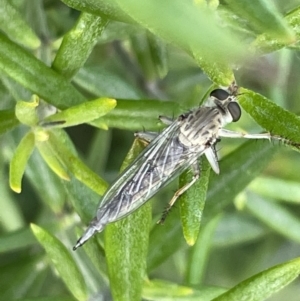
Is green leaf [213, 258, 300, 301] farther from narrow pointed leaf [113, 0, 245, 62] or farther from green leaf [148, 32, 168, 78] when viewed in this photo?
green leaf [148, 32, 168, 78]

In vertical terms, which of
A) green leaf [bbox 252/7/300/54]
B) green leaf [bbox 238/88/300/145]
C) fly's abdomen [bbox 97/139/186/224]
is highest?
green leaf [bbox 252/7/300/54]

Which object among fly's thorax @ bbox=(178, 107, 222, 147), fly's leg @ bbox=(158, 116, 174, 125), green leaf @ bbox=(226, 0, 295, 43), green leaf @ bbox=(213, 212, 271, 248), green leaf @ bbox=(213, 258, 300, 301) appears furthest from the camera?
green leaf @ bbox=(213, 212, 271, 248)

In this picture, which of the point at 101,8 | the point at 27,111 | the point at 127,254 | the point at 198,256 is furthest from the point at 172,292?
the point at 101,8

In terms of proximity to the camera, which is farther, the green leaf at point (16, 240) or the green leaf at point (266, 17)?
the green leaf at point (16, 240)

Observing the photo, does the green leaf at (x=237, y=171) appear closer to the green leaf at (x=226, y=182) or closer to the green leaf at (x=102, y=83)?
the green leaf at (x=226, y=182)

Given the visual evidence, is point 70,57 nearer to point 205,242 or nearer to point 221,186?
point 221,186

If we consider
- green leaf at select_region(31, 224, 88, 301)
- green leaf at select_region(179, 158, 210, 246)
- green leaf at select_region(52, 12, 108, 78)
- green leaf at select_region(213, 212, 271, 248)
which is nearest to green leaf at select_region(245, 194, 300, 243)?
green leaf at select_region(213, 212, 271, 248)

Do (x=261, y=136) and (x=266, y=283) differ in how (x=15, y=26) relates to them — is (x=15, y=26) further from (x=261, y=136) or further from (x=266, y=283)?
(x=266, y=283)

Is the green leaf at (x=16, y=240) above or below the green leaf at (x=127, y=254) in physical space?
below

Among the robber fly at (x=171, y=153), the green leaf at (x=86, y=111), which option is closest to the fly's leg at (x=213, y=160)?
the robber fly at (x=171, y=153)
